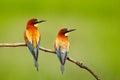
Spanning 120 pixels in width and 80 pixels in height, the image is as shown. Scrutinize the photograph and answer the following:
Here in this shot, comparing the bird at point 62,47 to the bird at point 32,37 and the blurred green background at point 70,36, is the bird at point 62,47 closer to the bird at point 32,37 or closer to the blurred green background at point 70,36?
the bird at point 32,37

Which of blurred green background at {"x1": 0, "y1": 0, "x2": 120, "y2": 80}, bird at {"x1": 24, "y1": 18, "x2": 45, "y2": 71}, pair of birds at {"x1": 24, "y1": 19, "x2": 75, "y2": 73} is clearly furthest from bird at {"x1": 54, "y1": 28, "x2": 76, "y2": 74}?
blurred green background at {"x1": 0, "y1": 0, "x2": 120, "y2": 80}

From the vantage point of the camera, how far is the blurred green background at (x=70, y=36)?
334 centimetres

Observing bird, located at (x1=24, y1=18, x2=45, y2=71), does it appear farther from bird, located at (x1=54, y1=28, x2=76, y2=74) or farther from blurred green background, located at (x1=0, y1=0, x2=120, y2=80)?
blurred green background, located at (x1=0, y1=0, x2=120, y2=80)

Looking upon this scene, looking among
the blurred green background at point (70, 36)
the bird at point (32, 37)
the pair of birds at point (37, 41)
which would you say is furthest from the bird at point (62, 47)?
the blurred green background at point (70, 36)

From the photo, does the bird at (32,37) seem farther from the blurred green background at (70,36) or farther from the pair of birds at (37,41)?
the blurred green background at (70,36)

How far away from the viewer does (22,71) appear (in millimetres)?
3359

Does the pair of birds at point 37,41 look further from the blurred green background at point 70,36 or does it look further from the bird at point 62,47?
the blurred green background at point 70,36

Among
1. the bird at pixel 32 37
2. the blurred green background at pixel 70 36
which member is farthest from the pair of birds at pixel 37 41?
the blurred green background at pixel 70 36

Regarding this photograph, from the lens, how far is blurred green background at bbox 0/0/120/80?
3.34 meters

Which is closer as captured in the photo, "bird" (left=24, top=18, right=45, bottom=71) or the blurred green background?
"bird" (left=24, top=18, right=45, bottom=71)

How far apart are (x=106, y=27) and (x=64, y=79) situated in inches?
22.0

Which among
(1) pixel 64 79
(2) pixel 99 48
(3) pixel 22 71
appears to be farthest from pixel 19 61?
(2) pixel 99 48

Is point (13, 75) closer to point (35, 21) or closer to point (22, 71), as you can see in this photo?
point (22, 71)

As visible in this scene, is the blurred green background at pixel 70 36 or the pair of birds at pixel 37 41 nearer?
the pair of birds at pixel 37 41
